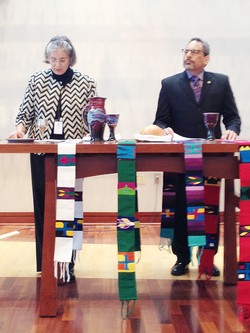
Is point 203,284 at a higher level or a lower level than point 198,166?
lower

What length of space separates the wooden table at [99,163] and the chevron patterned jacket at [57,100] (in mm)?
551

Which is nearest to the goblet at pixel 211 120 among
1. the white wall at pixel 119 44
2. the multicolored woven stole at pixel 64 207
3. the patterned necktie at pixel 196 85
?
the patterned necktie at pixel 196 85

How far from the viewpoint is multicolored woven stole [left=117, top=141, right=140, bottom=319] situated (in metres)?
2.00

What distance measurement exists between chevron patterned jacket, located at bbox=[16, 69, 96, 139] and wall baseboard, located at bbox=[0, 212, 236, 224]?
1.80 meters

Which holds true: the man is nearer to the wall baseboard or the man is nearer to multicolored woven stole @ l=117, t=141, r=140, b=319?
multicolored woven stole @ l=117, t=141, r=140, b=319

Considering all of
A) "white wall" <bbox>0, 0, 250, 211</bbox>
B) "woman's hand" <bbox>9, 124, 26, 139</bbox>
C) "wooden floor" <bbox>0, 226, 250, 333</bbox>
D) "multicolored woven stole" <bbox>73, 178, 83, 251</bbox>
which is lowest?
"wooden floor" <bbox>0, 226, 250, 333</bbox>

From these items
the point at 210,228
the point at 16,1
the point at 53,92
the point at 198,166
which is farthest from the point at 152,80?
the point at 198,166

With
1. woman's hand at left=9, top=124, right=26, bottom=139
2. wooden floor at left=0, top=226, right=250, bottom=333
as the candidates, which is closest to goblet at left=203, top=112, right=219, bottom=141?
wooden floor at left=0, top=226, right=250, bottom=333

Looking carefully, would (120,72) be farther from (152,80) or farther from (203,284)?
(203,284)

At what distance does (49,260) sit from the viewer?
81.0 inches

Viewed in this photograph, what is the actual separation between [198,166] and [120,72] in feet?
8.14

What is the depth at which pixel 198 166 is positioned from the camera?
2027 millimetres

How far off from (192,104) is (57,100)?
734mm

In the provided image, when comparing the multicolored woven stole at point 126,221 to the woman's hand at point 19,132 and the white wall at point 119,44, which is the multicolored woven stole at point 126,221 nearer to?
the woman's hand at point 19,132
